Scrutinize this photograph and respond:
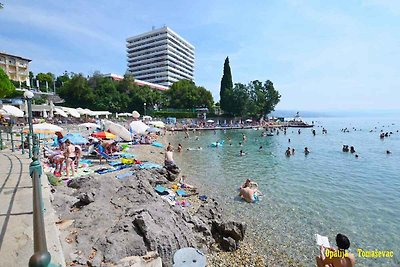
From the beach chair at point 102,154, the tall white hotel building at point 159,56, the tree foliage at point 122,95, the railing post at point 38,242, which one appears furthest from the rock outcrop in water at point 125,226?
the tall white hotel building at point 159,56

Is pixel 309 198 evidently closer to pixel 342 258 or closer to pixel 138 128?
pixel 342 258

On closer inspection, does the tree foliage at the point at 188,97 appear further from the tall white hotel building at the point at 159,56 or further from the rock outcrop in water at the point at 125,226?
the rock outcrop in water at the point at 125,226

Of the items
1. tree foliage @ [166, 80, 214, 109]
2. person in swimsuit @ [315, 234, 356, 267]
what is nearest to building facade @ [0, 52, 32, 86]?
tree foliage @ [166, 80, 214, 109]

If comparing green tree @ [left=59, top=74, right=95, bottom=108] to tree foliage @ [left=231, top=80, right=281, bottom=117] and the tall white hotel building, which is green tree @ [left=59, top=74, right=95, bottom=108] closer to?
tree foliage @ [left=231, top=80, right=281, bottom=117]

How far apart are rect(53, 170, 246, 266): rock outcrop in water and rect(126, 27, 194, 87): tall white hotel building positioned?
10814cm

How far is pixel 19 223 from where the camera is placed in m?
4.13

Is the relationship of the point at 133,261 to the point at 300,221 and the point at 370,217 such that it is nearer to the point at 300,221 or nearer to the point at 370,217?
the point at 300,221

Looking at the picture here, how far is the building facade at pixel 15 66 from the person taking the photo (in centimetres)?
7459

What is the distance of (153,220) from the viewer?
590cm

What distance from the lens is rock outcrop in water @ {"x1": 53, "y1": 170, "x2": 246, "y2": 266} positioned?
470 centimetres

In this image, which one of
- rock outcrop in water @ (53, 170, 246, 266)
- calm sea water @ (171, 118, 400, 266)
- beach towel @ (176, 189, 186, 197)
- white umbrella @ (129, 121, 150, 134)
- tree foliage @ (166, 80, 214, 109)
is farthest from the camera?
tree foliage @ (166, 80, 214, 109)

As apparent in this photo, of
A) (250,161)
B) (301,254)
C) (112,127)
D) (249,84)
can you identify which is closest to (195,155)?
(250,161)

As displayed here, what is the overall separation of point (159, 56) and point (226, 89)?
5951 centimetres

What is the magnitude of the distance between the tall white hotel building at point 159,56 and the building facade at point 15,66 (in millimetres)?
49523
